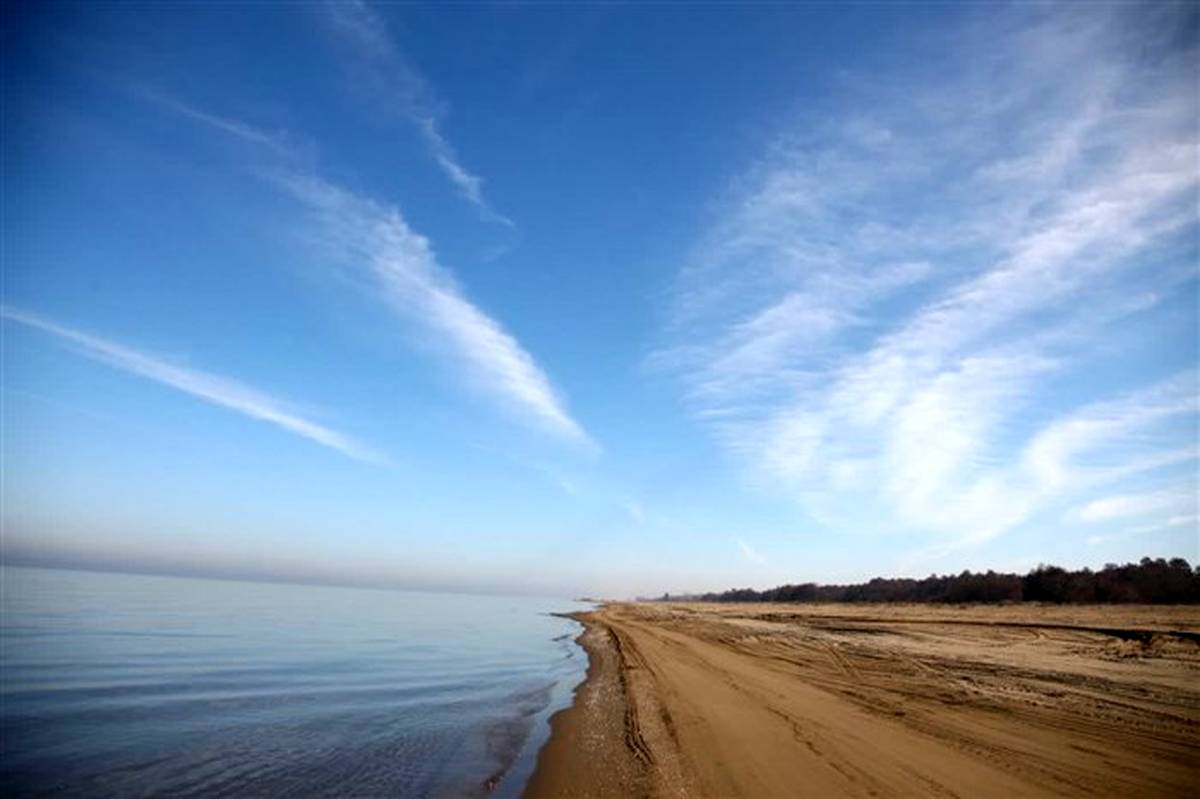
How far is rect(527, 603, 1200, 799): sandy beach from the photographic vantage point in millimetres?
8289

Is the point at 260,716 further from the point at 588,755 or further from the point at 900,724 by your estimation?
the point at 900,724

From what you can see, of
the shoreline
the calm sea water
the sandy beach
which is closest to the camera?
the sandy beach

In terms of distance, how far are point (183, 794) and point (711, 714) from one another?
A: 360 inches

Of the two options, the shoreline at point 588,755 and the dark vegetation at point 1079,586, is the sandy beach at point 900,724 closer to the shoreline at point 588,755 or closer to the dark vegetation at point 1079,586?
the shoreline at point 588,755

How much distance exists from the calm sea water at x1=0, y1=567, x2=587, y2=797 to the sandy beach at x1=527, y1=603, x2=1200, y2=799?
5.64ft

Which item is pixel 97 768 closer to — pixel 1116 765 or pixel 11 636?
pixel 1116 765

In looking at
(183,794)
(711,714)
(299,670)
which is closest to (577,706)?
(711,714)

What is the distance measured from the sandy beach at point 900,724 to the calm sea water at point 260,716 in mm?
1719

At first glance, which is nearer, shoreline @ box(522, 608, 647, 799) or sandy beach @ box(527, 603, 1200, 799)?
sandy beach @ box(527, 603, 1200, 799)

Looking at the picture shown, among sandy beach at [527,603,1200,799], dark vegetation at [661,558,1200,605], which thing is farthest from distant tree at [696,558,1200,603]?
sandy beach at [527,603,1200,799]

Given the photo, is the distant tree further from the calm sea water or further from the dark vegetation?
the calm sea water

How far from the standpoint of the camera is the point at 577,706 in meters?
16.5

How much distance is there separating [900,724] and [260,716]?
44.2 feet

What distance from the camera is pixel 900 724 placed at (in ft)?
37.3
